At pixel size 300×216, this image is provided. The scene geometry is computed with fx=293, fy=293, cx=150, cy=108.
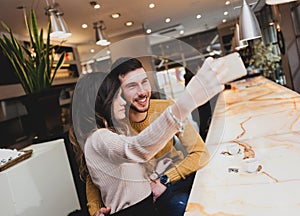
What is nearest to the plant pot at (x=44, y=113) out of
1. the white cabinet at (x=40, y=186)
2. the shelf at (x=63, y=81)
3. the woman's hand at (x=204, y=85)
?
the white cabinet at (x=40, y=186)

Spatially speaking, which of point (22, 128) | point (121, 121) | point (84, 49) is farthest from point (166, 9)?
point (121, 121)

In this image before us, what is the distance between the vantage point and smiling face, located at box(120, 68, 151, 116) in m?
0.62

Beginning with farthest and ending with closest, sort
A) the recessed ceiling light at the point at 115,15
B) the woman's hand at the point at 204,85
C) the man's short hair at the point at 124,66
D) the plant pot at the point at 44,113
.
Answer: the recessed ceiling light at the point at 115,15, the plant pot at the point at 44,113, the man's short hair at the point at 124,66, the woman's hand at the point at 204,85

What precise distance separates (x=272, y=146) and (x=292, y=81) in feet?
16.4

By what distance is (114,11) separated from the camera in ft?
15.2

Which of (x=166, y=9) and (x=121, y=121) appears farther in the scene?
(x=166, y=9)

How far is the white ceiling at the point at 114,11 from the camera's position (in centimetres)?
372

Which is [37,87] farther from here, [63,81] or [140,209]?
[63,81]

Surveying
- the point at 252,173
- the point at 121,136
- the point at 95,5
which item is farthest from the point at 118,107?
the point at 95,5

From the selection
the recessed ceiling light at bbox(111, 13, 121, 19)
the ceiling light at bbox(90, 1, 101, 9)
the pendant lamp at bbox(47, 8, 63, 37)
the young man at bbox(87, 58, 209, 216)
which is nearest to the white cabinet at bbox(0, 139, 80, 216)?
the young man at bbox(87, 58, 209, 216)

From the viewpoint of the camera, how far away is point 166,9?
5.20 metres

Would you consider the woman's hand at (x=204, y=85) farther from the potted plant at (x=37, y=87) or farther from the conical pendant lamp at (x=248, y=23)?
the conical pendant lamp at (x=248, y=23)

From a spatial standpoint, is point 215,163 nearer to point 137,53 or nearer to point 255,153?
point 255,153

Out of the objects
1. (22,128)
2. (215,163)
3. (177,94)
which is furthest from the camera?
(22,128)
